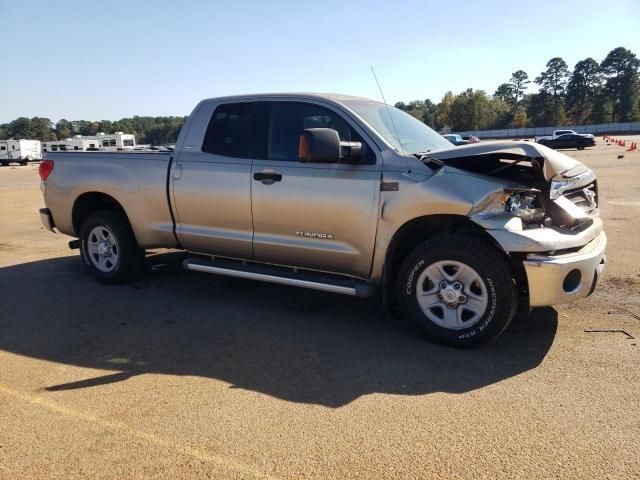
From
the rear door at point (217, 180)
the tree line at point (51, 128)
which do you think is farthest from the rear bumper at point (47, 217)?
the tree line at point (51, 128)

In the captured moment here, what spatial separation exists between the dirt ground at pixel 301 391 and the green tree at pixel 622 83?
112 m

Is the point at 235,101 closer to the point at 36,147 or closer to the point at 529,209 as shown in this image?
the point at 529,209

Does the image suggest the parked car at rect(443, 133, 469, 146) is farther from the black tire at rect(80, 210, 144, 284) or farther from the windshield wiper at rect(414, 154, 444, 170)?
the black tire at rect(80, 210, 144, 284)

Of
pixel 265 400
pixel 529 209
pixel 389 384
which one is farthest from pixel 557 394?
pixel 265 400

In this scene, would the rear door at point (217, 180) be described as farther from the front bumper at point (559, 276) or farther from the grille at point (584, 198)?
the grille at point (584, 198)

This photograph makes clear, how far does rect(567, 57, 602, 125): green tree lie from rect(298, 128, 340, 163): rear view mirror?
125 metres

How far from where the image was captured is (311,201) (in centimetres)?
439

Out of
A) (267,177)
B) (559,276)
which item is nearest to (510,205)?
(559,276)

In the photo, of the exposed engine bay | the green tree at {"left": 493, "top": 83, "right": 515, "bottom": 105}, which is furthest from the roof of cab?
the green tree at {"left": 493, "top": 83, "right": 515, "bottom": 105}

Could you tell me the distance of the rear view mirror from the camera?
405cm

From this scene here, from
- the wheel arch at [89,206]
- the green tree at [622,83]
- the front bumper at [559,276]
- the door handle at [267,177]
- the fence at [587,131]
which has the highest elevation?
the green tree at [622,83]

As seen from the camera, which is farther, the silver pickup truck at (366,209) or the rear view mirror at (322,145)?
the rear view mirror at (322,145)

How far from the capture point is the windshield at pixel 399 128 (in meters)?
4.46

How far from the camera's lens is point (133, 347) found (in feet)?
13.5
